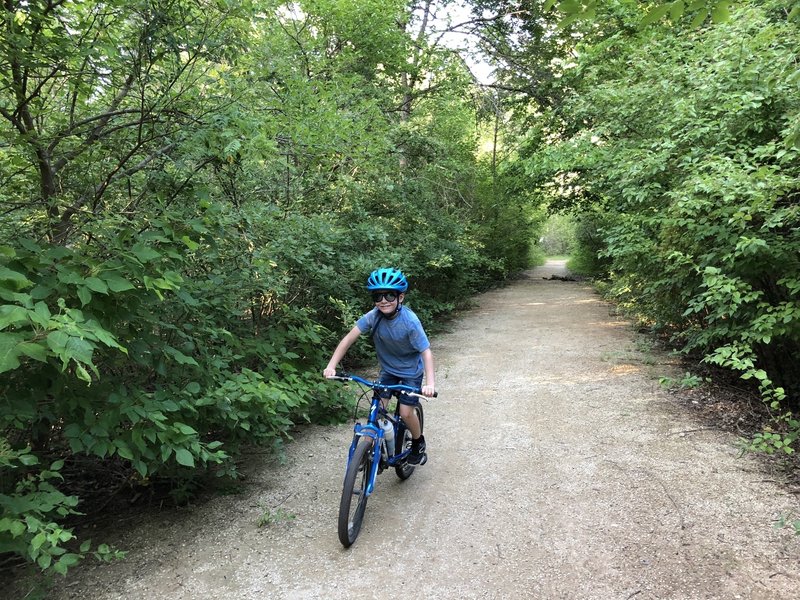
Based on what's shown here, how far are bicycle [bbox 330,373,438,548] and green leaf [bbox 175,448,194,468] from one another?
994 millimetres

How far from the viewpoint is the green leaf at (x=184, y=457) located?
2.95 meters

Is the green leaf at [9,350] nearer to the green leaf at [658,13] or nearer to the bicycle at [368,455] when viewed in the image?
the bicycle at [368,455]

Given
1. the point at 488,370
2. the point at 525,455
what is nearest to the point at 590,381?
the point at 488,370

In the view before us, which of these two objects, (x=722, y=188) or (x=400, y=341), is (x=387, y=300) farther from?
(x=722, y=188)

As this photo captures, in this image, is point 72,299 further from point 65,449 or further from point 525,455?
point 525,455

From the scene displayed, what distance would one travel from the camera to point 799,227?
15.4 ft

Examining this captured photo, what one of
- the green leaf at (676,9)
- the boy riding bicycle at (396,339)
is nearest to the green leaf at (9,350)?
the boy riding bicycle at (396,339)

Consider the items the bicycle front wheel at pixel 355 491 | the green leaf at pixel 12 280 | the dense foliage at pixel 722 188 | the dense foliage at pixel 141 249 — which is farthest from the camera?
the dense foliage at pixel 722 188

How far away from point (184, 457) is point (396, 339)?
1733 mm

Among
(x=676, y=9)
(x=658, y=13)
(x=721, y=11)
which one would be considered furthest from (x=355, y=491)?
(x=721, y=11)

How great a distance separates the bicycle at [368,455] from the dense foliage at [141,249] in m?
0.73

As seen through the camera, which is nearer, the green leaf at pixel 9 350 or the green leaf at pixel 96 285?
the green leaf at pixel 9 350

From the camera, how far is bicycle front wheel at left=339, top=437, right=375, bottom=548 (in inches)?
128

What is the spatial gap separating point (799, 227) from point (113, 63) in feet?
20.1
